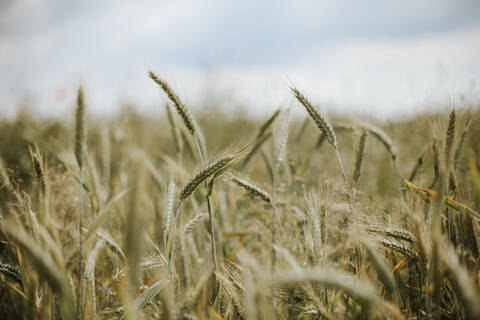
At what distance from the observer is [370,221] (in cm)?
114

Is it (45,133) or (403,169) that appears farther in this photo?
(45,133)

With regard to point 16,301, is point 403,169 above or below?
above

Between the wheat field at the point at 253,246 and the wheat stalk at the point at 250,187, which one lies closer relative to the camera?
the wheat field at the point at 253,246

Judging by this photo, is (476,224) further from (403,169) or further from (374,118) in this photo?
(374,118)

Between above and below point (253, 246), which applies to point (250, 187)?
above

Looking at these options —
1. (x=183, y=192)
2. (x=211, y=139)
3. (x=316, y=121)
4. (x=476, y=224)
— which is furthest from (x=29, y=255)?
(x=211, y=139)

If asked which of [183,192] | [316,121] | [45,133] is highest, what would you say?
[45,133]

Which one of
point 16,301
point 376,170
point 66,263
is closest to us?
point 66,263

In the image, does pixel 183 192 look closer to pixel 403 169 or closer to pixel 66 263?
pixel 66 263

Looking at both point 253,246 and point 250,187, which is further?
point 253,246

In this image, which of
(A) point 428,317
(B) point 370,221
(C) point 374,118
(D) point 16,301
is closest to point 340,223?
(B) point 370,221

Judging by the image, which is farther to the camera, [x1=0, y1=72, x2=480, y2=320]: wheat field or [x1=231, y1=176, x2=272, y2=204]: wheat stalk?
[x1=231, y1=176, x2=272, y2=204]: wheat stalk

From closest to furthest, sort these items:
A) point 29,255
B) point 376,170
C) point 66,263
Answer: point 29,255, point 66,263, point 376,170

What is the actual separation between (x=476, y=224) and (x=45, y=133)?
422cm
